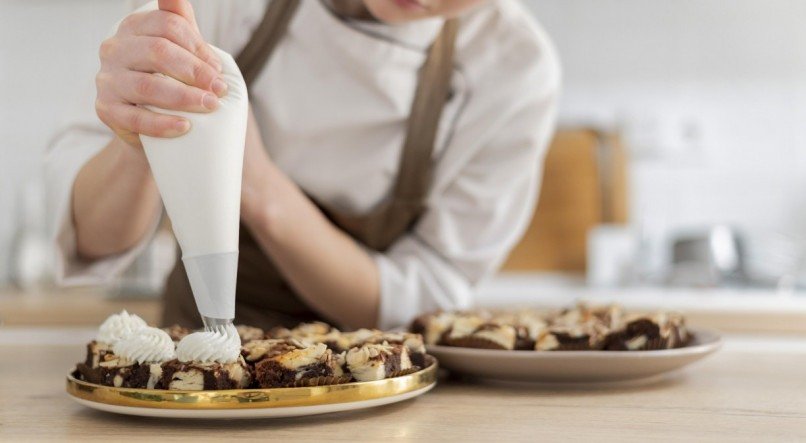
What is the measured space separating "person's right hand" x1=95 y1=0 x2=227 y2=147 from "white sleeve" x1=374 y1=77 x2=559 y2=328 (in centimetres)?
56

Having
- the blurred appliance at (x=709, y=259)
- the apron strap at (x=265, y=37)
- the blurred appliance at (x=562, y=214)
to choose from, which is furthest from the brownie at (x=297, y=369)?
the blurred appliance at (x=562, y=214)

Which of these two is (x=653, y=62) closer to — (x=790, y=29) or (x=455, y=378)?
(x=790, y=29)

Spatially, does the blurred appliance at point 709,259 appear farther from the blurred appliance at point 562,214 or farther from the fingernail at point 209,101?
the fingernail at point 209,101

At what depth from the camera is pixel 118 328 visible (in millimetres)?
617

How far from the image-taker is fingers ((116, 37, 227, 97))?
58cm

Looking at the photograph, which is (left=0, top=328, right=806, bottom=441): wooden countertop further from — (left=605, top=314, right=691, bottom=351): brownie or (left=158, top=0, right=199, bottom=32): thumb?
(left=158, top=0, right=199, bottom=32): thumb

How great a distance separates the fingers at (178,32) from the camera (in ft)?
1.98

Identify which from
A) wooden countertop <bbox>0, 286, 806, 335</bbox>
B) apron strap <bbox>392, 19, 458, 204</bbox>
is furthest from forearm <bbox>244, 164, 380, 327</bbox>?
wooden countertop <bbox>0, 286, 806, 335</bbox>

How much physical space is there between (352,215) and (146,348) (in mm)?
594

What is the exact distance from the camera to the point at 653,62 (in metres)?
2.67

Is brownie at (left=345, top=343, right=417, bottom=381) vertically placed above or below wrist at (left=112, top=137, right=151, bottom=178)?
below

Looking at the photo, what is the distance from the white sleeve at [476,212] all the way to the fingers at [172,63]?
1.87ft

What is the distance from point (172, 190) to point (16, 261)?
2.15 metres

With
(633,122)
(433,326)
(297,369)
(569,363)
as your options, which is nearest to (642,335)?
(569,363)
